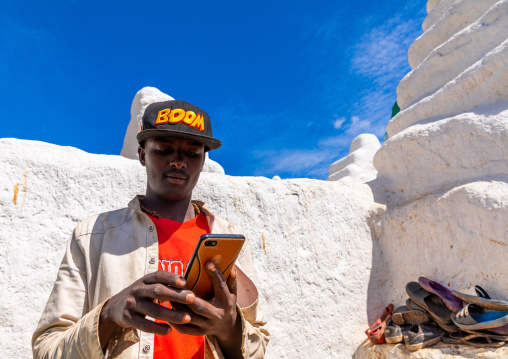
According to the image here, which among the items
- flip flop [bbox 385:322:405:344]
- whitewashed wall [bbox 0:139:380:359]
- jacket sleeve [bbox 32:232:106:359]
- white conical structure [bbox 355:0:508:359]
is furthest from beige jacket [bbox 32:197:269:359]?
white conical structure [bbox 355:0:508:359]

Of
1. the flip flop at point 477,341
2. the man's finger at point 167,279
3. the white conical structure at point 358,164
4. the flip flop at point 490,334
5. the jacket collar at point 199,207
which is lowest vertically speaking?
the flip flop at point 477,341

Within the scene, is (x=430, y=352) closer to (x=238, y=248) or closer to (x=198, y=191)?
Result: (x=198, y=191)

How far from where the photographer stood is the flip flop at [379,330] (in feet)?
10.5

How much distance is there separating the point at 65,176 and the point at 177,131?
89.5 inches

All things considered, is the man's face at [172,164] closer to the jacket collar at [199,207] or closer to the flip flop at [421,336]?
the jacket collar at [199,207]

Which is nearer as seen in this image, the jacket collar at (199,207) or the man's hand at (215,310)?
the man's hand at (215,310)

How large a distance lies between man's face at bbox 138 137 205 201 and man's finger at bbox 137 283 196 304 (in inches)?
22.2

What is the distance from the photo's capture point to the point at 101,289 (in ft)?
4.03

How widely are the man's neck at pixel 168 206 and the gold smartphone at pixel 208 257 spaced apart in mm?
550

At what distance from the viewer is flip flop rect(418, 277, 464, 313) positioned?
115 inches

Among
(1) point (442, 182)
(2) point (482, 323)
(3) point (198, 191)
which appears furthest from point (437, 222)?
(3) point (198, 191)

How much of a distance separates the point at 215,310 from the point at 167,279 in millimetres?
147

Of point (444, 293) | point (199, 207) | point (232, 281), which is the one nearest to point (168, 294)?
point (232, 281)

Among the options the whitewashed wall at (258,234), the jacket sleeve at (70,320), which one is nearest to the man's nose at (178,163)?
the jacket sleeve at (70,320)
